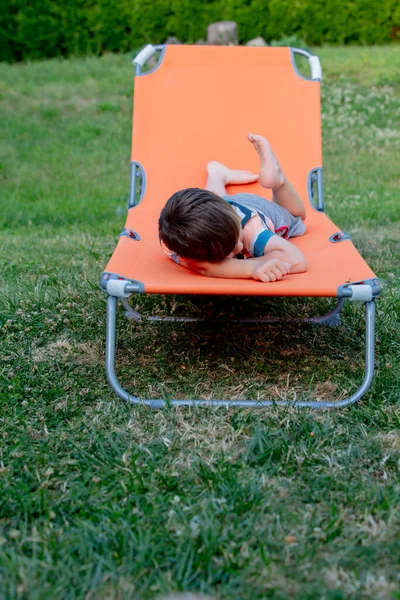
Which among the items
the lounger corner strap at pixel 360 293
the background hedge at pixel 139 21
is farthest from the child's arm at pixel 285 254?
the background hedge at pixel 139 21

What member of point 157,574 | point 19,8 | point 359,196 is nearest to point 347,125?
point 359,196

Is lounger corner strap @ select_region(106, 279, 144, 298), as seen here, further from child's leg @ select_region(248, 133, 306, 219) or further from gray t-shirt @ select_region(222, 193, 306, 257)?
child's leg @ select_region(248, 133, 306, 219)

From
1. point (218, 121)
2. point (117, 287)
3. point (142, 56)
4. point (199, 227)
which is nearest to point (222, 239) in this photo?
point (199, 227)

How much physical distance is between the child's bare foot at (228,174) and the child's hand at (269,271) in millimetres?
986

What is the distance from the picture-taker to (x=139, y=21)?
10.2 meters

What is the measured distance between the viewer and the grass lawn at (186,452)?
5.52 ft

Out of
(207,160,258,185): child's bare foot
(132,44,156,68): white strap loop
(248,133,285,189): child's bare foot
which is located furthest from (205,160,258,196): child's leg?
(132,44,156,68): white strap loop

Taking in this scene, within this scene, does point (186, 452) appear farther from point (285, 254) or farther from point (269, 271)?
point (285, 254)

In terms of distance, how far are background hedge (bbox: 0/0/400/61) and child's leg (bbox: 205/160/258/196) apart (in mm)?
7436

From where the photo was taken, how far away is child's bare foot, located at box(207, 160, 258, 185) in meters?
3.39

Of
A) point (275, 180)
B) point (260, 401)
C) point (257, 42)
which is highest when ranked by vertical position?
point (275, 180)

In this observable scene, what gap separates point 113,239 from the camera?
4.31 m

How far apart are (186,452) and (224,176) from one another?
5.30ft

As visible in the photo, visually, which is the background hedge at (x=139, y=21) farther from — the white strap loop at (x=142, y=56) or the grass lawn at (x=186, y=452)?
the white strap loop at (x=142, y=56)
